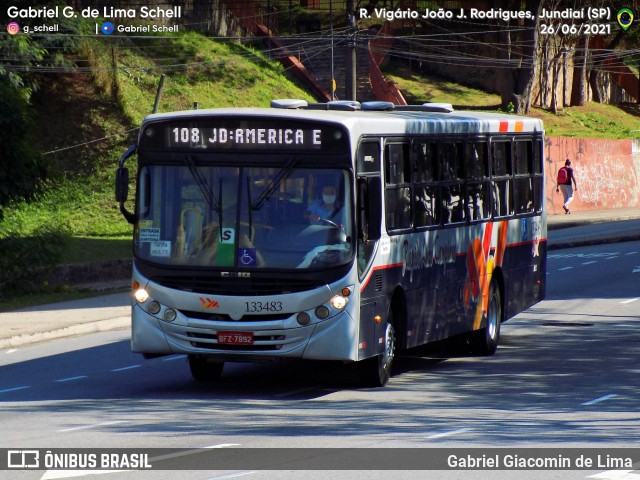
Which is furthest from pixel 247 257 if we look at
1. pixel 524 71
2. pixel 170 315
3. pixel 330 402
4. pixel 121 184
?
pixel 524 71

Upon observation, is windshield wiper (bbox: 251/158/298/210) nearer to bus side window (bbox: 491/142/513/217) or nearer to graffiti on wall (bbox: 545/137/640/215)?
bus side window (bbox: 491/142/513/217)

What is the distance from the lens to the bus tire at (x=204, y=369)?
14172 mm

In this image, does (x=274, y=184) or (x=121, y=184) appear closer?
(x=274, y=184)

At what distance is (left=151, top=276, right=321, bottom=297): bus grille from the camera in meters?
12.7

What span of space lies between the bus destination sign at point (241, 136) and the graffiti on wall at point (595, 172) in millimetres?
34343

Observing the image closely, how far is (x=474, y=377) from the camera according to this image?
1473 cm

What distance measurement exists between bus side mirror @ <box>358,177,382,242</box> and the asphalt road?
162 centimetres

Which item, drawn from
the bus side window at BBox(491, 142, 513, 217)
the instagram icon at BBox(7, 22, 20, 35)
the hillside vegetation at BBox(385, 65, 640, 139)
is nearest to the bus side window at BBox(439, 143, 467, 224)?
the bus side window at BBox(491, 142, 513, 217)

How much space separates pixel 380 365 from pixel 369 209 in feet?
5.62

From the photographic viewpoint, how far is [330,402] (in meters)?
12.7

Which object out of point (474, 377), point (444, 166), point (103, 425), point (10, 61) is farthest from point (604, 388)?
point (10, 61)

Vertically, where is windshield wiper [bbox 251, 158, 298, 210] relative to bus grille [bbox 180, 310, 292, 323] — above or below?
above

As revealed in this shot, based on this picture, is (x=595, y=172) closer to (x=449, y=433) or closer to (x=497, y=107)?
(x=497, y=107)

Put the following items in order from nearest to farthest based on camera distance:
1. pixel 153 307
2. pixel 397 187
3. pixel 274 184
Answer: pixel 274 184
pixel 153 307
pixel 397 187
